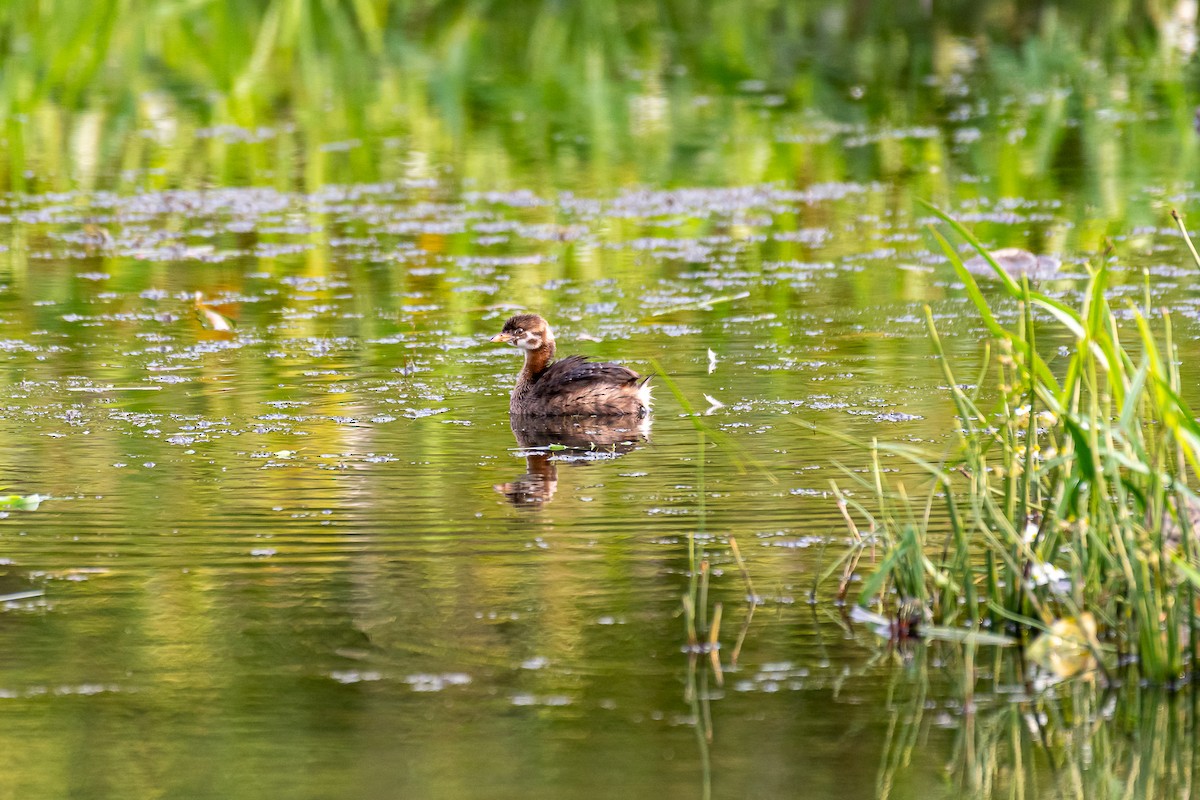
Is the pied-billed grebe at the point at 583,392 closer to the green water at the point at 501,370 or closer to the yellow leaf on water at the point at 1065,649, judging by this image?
the green water at the point at 501,370

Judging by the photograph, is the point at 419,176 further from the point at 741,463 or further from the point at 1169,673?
the point at 1169,673

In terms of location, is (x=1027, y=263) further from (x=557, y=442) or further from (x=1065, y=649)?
(x=1065, y=649)

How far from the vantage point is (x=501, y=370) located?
10180 millimetres

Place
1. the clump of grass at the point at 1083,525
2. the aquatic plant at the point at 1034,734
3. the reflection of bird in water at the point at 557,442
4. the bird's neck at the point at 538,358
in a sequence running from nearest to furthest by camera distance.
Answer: the aquatic plant at the point at 1034,734
the clump of grass at the point at 1083,525
the reflection of bird in water at the point at 557,442
the bird's neck at the point at 538,358

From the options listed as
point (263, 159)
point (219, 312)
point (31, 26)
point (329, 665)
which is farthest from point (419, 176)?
point (329, 665)

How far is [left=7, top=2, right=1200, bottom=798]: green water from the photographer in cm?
499

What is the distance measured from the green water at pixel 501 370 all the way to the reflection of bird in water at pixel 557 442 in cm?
5

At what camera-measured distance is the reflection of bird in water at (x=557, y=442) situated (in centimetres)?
762

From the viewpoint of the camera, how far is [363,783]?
4645mm

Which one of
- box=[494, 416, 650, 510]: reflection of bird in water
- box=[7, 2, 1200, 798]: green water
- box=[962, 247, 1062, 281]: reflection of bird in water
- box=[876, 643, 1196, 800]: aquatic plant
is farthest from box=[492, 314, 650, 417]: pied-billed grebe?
box=[876, 643, 1196, 800]: aquatic plant

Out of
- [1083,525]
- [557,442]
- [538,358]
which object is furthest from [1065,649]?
[538,358]

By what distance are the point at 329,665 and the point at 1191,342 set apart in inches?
224

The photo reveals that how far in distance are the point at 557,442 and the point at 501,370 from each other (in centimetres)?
159

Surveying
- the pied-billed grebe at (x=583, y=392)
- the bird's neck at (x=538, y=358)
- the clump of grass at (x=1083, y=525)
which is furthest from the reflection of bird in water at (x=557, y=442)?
the clump of grass at (x=1083, y=525)
